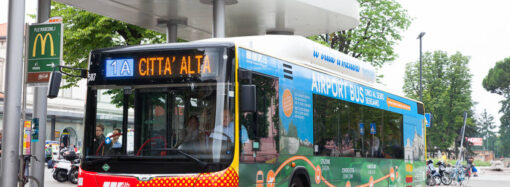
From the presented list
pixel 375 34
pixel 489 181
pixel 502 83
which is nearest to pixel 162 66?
pixel 375 34

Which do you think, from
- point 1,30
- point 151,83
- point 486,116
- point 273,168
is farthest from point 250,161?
point 486,116

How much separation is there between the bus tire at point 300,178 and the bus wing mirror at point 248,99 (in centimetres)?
220

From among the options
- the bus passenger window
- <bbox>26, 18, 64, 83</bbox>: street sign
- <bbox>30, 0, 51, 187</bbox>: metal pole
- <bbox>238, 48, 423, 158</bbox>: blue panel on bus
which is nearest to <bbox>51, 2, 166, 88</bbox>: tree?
<bbox>30, 0, 51, 187</bbox>: metal pole

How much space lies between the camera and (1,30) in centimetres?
6681

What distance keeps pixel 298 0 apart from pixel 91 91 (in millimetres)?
→ 9171

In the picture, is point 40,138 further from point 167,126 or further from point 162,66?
point 167,126

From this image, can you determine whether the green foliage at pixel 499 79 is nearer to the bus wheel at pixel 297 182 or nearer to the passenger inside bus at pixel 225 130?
the bus wheel at pixel 297 182

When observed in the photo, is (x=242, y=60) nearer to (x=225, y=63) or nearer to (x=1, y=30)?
(x=225, y=63)

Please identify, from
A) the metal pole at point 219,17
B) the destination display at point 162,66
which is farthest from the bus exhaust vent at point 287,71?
the metal pole at point 219,17

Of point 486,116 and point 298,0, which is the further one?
point 486,116

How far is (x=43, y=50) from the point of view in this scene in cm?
1159

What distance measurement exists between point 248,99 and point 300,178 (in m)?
2.72

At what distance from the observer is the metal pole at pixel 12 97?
36.4 ft

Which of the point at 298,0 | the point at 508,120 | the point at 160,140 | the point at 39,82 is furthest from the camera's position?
the point at 508,120
